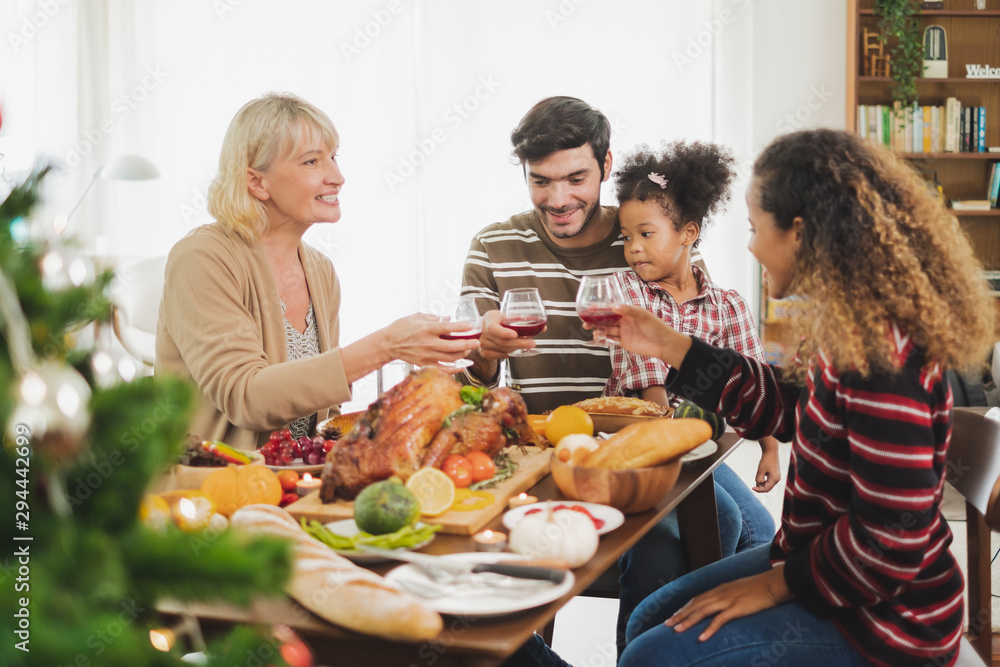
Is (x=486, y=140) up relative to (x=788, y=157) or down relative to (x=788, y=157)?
up

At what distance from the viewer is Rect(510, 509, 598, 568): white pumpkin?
106cm

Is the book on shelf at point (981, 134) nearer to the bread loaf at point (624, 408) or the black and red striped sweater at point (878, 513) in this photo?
the bread loaf at point (624, 408)

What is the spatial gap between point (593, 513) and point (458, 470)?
0.24 meters

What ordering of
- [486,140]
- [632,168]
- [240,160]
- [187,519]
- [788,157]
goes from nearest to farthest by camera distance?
[187,519] → [788,157] → [240,160] → [632,168] → [486,140]

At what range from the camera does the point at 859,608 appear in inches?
49.6

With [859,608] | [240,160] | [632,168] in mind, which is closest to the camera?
[859,608]

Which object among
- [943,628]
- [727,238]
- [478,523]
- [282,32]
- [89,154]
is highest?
[282,32]

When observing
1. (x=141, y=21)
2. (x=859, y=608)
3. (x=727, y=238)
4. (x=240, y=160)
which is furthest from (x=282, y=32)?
(x=859, y=608)

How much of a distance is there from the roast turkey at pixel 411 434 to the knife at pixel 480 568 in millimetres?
279

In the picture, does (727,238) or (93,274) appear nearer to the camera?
(93,274)

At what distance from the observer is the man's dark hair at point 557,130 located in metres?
2.33

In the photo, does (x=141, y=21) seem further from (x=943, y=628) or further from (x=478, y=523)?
(x=943, y=628)

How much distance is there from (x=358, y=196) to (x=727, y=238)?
237 centimetres

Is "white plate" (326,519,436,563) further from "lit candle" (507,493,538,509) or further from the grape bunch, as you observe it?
the grape bunch
